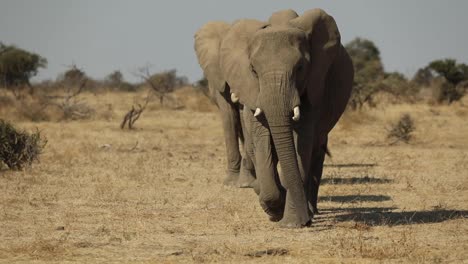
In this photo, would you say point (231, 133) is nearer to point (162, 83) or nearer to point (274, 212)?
point (274, 212)

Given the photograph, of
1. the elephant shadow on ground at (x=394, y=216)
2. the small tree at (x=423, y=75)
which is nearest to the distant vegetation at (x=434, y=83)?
the small tree at (x=423, y=75)

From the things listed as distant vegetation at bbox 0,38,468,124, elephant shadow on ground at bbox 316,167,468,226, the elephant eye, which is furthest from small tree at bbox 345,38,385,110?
the elephant eye

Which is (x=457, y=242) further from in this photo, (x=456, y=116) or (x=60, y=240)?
(x=456, y=116)

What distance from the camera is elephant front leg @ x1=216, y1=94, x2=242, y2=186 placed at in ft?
48.7

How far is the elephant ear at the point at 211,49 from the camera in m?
14.7

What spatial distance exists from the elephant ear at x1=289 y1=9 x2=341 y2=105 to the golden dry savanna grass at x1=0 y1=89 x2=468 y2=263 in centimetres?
142

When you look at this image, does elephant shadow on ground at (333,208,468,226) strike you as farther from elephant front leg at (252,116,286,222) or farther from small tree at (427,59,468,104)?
small tree at (427,59,468,104)

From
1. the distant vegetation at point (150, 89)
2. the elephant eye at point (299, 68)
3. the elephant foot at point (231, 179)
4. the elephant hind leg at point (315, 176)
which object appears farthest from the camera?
the distant vegetation at point (150, 89)

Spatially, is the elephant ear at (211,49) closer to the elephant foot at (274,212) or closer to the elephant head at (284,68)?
the elephant head at (284,68)

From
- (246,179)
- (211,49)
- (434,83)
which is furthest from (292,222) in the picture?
(434,83)

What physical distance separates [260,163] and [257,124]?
1.28ft

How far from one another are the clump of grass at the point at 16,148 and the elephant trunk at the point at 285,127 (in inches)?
286

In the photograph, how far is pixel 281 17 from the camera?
32.2 feet

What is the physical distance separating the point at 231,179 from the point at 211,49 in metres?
2.13
